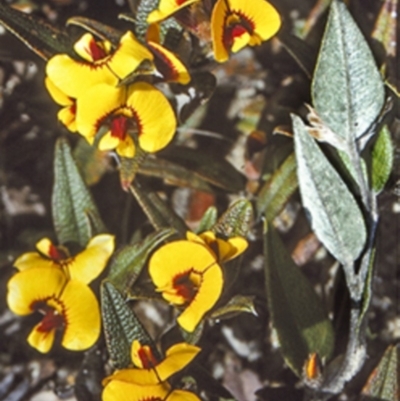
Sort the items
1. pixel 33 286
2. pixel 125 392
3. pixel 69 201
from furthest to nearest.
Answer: pixel 69 201, pixel 33 286, pixel 125 392

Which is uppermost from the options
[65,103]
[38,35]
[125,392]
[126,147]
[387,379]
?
[38,35]

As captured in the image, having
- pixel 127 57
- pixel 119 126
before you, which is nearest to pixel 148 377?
pixel 119 126

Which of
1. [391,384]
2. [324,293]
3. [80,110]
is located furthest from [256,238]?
[80,110]

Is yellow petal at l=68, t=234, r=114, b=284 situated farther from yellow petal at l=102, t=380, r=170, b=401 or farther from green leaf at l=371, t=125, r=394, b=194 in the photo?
green leaf at l=371, t=125, r=394, b=194

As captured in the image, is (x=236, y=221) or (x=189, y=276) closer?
(x=189, y=276)

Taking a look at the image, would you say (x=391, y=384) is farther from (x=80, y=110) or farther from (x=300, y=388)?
(x=80, y=110)

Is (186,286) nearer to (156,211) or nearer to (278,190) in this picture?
(156,211)

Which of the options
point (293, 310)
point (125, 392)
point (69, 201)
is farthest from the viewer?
point (69, 201)

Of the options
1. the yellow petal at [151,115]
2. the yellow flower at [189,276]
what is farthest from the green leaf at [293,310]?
the yellow petal at [151,115]
